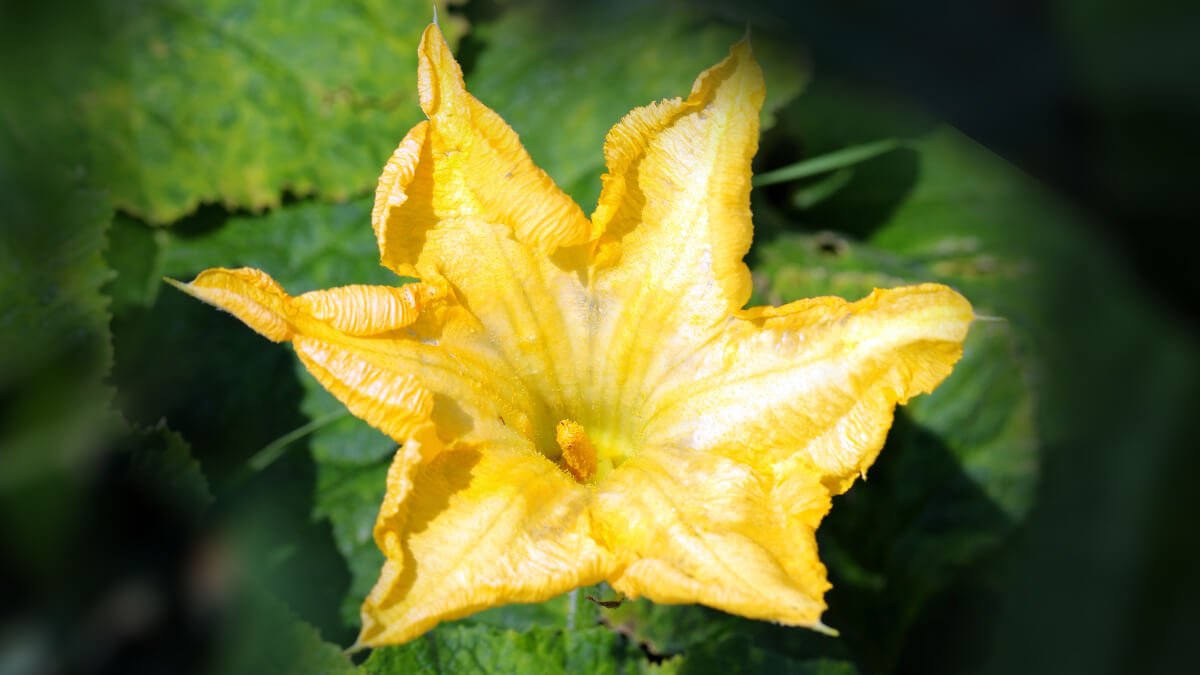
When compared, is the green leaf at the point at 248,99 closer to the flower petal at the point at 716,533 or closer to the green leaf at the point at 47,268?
the green leaf at the point at 47,268

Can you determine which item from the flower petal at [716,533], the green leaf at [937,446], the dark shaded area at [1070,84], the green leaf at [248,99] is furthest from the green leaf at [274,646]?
the dark shaded area at [1070,84]

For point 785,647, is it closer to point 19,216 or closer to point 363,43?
point 363,43

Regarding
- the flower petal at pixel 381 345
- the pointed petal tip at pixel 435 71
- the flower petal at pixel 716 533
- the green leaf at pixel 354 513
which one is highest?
the pointed petal tip at pixel 435 71

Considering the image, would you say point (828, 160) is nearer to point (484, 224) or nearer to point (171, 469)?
point (484, 224)

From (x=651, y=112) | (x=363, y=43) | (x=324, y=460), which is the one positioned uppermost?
(x=651, y=112)

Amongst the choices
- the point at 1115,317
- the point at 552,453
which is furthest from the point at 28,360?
the point at 1115,317

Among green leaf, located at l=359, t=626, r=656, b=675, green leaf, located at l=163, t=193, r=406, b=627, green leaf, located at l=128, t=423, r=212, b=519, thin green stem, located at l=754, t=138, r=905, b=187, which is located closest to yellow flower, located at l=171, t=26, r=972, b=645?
green leaf, located at l=359, t=626, r=656, b=675
